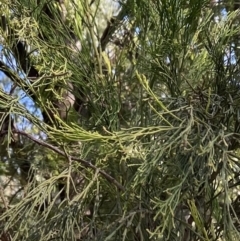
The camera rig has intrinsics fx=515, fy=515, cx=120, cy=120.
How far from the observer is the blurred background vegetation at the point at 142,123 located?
1.25 meters

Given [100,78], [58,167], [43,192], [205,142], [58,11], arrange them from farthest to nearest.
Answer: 1. [58,167]
2. [58,11]
3. [100,78]
4. [43,192]
5. [205,142]

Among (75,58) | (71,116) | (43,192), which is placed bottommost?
(43,192)

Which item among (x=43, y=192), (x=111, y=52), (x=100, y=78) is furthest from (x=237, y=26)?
(x=111, y=52)

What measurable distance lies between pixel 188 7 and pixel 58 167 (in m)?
1.04

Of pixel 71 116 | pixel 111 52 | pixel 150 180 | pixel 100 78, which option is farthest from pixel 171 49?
pixel 111 52

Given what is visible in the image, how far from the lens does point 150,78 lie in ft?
5.23

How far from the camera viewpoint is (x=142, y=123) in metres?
1.55

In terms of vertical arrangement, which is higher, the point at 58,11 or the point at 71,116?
the point at 58,11

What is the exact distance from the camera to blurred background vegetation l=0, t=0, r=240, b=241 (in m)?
1.25

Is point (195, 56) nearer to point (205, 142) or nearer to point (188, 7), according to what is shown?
point (188, 7)

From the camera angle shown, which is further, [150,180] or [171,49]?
[171,49]

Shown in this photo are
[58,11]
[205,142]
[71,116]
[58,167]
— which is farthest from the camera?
[58,167]

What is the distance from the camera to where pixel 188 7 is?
1406 millimetres

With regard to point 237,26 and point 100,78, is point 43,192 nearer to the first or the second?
point 100,78
